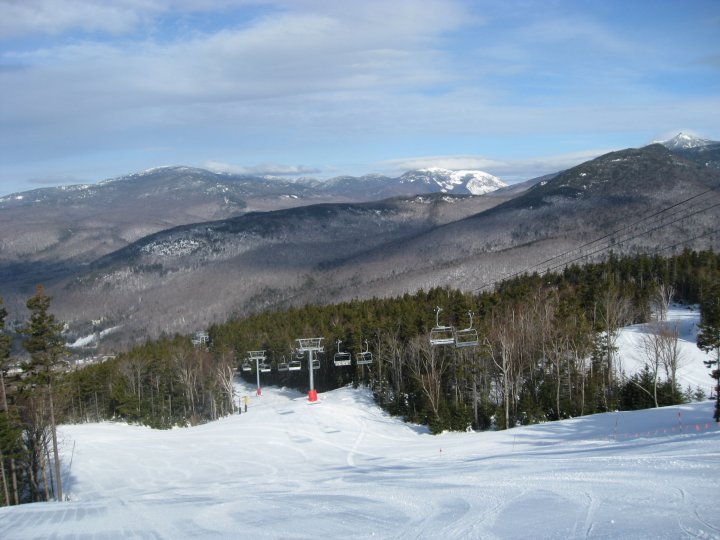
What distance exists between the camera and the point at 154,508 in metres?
20.0

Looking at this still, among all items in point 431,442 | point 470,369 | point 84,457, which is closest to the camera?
point 431,442

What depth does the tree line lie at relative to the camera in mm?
30516

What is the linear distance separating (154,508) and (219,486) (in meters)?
5.80

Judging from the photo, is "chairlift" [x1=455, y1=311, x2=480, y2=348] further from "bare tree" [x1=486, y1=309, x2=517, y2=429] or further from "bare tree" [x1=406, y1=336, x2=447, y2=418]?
"bare tree" [x1=406, y1=336, x2=447, y2=418]

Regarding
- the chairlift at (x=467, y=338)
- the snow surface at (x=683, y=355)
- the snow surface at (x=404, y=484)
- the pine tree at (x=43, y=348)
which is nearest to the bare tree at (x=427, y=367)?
the snow surface at (x=404, y=484)

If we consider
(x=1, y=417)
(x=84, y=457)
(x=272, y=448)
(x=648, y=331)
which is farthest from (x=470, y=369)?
(x=1, y=417)

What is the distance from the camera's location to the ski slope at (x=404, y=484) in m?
14.3

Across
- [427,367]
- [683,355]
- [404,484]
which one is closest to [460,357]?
[427,367]

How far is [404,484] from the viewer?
2039cm

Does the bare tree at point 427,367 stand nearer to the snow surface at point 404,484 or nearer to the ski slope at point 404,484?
the ski slope at point 404,484

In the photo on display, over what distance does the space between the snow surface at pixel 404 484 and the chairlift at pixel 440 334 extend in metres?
5.22

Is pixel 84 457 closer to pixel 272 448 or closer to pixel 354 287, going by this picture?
pixel 272 448

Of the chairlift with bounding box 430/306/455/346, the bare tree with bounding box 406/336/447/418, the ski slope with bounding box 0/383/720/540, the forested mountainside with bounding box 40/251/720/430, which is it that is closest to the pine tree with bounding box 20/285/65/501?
the forested mountainside with bounding box 40/251/720/430

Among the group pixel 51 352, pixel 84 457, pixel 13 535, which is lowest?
pixel 84 457
